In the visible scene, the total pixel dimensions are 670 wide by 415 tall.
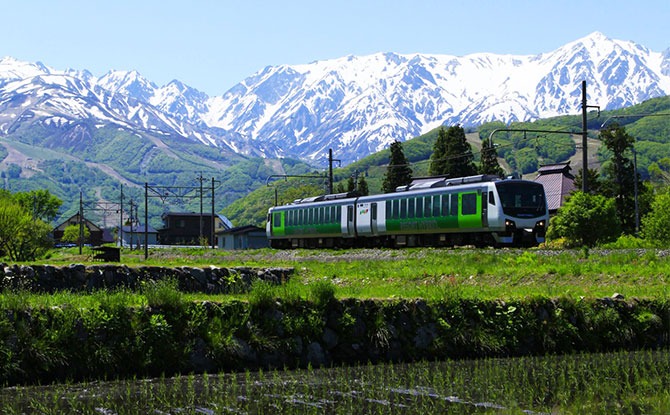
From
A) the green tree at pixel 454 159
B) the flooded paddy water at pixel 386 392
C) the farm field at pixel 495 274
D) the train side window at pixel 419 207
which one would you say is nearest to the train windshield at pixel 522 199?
the farm field at pixel 495 274

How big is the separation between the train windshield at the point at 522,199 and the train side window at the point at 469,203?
58.8 inches

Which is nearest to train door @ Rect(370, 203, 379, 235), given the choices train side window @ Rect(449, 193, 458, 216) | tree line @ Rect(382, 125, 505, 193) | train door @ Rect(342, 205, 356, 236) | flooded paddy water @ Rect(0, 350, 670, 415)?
train door @ Rect(342, 205, 356, 236)

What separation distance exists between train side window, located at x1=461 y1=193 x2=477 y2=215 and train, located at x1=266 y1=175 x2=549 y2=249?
0.14 feet

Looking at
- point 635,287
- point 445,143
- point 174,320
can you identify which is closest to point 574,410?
point 174,320

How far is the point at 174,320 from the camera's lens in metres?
17.1

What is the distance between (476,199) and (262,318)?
25.2 metres

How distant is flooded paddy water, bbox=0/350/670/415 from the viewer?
1380cm

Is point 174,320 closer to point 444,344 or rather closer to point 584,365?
point 444,344

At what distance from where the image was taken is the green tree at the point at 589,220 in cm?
4031

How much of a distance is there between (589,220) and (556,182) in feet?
262

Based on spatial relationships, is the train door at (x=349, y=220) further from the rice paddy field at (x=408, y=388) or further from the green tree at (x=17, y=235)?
the rice paddy field at (x=408, y=388)

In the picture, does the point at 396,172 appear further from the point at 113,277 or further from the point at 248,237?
the point at 113,277

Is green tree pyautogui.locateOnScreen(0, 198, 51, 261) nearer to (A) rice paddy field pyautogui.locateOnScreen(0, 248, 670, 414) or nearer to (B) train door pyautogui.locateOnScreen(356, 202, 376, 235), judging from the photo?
(B) train door pyautogui.locateOnScreen(356, 202, 376, 235)

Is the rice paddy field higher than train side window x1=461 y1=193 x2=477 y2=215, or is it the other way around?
train side window x1=461 y1=193 x2=477 y2=215
